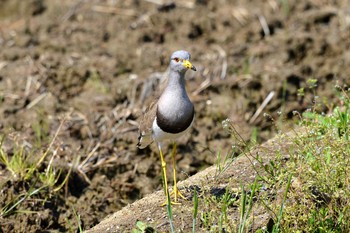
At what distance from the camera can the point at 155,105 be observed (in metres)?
5.24

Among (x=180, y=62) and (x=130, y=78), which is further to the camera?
(x=130, y=78)

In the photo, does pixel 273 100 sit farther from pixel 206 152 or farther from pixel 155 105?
pixel 155 105

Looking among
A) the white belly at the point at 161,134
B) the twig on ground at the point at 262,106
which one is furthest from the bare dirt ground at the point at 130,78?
the white belly at the point at 161,134

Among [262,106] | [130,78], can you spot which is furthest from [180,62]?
[130,78]

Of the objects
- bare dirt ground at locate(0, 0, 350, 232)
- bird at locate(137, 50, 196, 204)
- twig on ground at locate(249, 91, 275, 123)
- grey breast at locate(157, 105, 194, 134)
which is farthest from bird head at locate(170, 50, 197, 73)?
twig on ground at locate(249, 91, 275, 123)

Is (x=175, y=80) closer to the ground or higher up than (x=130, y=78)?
higher up

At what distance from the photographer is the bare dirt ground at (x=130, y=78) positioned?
20.6ft

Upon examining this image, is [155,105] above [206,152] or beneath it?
above

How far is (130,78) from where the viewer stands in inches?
305

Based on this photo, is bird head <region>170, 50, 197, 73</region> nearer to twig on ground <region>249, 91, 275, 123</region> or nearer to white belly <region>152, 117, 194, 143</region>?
white belly <region>152, 117, 194, 143</region>

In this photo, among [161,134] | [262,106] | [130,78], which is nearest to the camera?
[161,134]

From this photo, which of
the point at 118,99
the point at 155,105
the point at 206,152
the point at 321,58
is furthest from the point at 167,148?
the point at 321,58

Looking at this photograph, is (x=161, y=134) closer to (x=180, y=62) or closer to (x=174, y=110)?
(x=174, y=110)

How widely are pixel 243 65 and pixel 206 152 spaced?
65.6 inches
